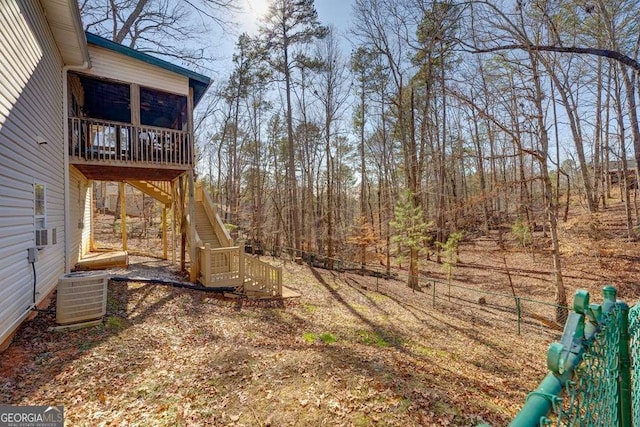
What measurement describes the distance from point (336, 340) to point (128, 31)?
44.1ft

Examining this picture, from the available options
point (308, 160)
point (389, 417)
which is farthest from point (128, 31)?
point (389, 417)

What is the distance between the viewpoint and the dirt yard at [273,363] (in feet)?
10.9

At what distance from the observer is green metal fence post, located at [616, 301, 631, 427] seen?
5.02 feet

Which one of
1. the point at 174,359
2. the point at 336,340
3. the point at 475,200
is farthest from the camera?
the point at 475,200

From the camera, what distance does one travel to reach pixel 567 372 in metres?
0.96

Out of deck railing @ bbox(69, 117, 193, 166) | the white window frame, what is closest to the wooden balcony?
deck railing @ bbox(69, 117, 193, 166)

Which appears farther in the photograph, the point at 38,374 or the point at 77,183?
the point at 77,183

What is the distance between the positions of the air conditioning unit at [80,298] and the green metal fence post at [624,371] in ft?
21.1

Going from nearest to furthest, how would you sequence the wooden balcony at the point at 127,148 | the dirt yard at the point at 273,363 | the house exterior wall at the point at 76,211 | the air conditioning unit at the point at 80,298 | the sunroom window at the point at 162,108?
the dirt yard at the point at 273,363
the air conditioning unit at the point at 80,298
the wooden balcony at the point at 127,148
the house exterior wall at the point at 76,211
the sunroom window at the point at 162,108

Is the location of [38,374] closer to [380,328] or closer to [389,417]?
[389,417]

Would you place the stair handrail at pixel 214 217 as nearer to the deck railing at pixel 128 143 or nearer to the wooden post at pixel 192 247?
the wooden post at pixel 192 247

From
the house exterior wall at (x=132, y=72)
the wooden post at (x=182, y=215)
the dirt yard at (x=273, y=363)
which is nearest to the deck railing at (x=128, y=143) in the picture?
the house exterior wall at (x=132, y=72)

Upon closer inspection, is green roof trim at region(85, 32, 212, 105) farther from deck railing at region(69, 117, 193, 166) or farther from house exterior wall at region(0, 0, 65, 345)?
deck railing at region(69, 117, 193, 166)

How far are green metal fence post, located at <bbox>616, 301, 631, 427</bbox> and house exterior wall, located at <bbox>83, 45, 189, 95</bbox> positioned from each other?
993 cm
